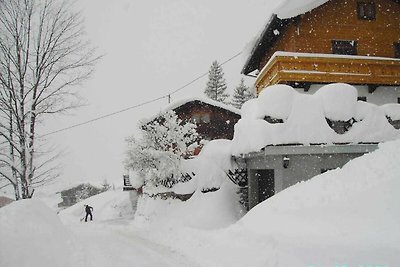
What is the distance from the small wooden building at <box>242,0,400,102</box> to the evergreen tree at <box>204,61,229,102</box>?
1169 inches

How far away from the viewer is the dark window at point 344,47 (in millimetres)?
17266

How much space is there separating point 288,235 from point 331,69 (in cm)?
1167

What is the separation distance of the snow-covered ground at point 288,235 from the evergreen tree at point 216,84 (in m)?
37.9

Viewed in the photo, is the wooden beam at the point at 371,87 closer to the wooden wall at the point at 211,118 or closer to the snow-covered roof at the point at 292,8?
the snow-covered roof at the point at 292,8

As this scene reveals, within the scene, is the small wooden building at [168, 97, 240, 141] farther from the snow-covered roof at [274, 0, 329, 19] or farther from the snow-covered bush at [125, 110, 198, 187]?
the snow-covered roof at [274, 0, 329, 19]

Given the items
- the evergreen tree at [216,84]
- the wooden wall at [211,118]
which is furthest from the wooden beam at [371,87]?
the evergreen tree at [216,84]

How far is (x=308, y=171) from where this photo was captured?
11891 mm

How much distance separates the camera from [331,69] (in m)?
16.1

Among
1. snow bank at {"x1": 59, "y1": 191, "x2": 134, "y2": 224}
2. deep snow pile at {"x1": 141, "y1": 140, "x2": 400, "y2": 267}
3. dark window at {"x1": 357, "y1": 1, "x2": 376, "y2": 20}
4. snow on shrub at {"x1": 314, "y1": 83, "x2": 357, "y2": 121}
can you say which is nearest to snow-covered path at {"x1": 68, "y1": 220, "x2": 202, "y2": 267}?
deep snow pile at {"x1": 141, "y1": 140, "x2": 400, "y2": 267}

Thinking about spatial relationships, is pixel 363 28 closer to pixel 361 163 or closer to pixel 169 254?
pixel 361 163

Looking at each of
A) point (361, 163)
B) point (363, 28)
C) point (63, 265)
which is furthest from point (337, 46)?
point (63, 265)

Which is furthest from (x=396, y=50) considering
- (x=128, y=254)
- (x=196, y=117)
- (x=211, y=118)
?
(x=128, y=254)

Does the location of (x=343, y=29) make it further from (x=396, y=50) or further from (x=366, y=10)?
(x=396, y=50)

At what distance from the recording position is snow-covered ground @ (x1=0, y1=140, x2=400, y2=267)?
18.2ft
